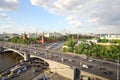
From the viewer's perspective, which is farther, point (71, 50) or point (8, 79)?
point (71, 50)

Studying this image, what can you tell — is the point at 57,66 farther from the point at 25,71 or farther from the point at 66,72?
the point at 25,71

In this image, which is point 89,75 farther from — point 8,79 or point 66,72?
point 8,79

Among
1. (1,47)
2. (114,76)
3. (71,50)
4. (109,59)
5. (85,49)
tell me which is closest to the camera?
(114,76)

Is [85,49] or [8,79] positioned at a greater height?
[85,49]

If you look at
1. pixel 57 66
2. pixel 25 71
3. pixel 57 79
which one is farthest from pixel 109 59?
pixel 25 71

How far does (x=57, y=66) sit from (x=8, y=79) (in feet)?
31.1

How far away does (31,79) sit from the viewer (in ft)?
76.9

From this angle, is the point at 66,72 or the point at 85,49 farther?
the point at 85,49

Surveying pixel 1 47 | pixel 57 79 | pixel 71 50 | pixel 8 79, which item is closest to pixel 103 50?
pixel 71 50

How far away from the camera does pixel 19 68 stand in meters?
28.0

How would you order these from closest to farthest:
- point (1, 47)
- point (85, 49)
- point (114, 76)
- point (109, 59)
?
1. point (114, 76)
2. point (109, 59)
3. point (85, 49)
4. point (1, 47)

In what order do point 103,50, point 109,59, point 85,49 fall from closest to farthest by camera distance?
point 109,59
point 103,50
point 85,49

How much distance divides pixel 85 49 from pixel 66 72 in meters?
20.4

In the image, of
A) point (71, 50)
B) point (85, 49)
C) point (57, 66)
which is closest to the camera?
point (57, 66)
